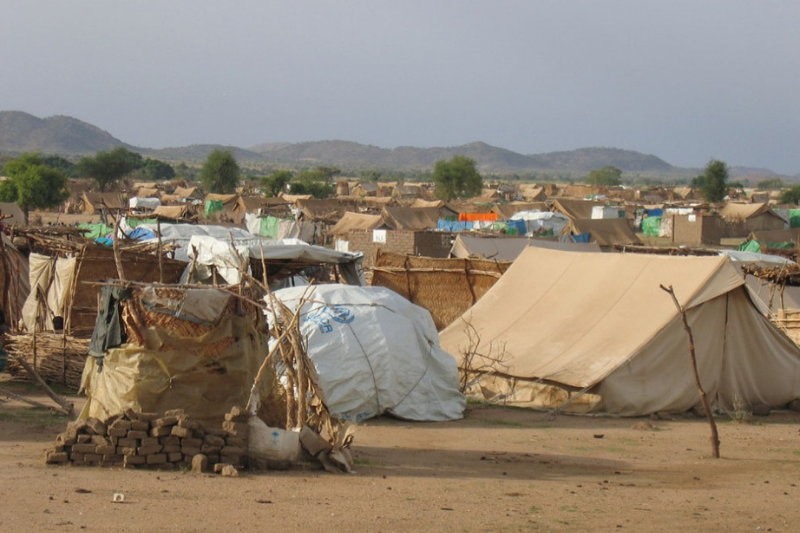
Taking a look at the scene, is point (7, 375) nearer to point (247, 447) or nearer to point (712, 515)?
point (247, 447)

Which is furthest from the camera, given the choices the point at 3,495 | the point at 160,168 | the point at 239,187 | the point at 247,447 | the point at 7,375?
the point at 160,168

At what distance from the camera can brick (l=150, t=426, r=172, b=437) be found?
26.9 ft

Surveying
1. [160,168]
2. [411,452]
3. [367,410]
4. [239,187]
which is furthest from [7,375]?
[160,168]

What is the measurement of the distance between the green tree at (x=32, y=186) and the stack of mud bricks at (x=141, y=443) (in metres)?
51.5

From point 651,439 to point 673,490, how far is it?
2559mm

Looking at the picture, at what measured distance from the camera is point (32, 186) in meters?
57.5

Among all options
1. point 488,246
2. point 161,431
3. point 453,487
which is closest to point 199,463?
point 161,431

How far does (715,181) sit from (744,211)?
24.4 m

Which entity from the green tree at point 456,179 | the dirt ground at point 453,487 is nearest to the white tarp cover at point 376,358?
the dirt ground at point 453,487

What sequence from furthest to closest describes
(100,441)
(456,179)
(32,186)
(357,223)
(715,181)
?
1. (456,179)
2. (715,181)
3. (32,186)
4. (357,223)
5. (100,441)

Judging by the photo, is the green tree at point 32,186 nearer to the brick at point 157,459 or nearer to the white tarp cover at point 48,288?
the white tarp cover at point 48,288

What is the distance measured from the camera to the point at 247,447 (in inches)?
332

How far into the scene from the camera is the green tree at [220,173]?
93438 millimetres

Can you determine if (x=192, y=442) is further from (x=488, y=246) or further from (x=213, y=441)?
(x=488, y=246)
